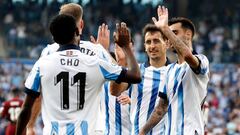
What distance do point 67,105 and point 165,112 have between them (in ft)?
5.78

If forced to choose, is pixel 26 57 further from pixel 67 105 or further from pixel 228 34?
pixel 67 105

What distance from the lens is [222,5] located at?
33812 millimetres

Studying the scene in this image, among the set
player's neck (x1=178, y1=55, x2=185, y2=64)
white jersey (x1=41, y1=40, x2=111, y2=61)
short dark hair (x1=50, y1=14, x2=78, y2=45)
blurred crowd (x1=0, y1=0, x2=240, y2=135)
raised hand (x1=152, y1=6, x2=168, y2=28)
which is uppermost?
blurred crowd (x1=0, y1=0, x2=240, y2=135)

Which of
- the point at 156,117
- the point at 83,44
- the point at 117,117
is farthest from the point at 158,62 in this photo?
the point at 83,44

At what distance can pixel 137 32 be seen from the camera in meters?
31.9

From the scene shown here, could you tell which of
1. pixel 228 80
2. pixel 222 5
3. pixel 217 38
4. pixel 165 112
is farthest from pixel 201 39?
pixel 165 112

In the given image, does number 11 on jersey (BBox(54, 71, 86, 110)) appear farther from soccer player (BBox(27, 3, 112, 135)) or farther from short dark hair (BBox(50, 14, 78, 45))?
soccer player (BBox(27, 3, 112, 135))

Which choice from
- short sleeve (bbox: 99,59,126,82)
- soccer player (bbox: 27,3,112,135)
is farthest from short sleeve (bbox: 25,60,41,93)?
soccer player (bbox: 27,3,112,135)

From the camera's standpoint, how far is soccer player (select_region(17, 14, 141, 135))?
7098 mm

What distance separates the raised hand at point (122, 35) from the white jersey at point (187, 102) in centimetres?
118

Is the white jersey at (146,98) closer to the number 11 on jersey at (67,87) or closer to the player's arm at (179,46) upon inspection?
the player's arm at (179,46)

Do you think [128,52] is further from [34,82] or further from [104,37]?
[104,37]

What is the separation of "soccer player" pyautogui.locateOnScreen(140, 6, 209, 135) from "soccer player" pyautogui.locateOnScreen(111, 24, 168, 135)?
92 centimetres

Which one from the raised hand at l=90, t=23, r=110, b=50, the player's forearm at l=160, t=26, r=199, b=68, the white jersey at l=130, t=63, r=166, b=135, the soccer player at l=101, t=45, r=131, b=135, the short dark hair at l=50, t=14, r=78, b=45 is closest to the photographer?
the short dark hair at l=50, t=14, r=78, b=45
